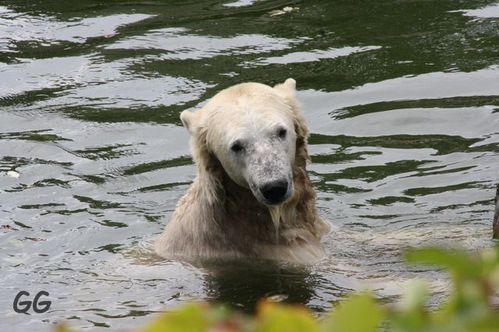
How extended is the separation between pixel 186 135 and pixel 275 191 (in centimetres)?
399

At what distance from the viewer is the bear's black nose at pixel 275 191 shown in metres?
6.08

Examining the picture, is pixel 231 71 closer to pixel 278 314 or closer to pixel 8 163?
pixel 8 163

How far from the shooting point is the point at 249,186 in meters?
6.46

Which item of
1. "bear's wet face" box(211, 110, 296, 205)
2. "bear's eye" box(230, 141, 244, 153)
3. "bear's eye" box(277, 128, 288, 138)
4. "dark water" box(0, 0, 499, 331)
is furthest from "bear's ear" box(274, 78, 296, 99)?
"dark water" box(0, 0, 499, 331)

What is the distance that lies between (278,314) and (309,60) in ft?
34.3

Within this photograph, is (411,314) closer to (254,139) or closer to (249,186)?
(254,139)

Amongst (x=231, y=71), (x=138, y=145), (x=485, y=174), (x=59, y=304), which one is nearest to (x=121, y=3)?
(x=231, y=71)

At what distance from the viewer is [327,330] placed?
1.29 metres

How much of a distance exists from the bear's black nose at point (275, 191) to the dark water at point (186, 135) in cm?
85

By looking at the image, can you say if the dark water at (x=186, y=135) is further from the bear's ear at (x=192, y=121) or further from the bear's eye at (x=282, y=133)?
the bear's eye at (x=282, y=133)

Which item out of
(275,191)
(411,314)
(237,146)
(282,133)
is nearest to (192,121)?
(237,146)

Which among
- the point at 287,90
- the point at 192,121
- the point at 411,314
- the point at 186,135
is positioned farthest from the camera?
the point at 186,135

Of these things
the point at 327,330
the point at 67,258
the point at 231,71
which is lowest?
the point at 67,258

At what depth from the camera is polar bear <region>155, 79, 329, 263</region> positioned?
6.26 m
